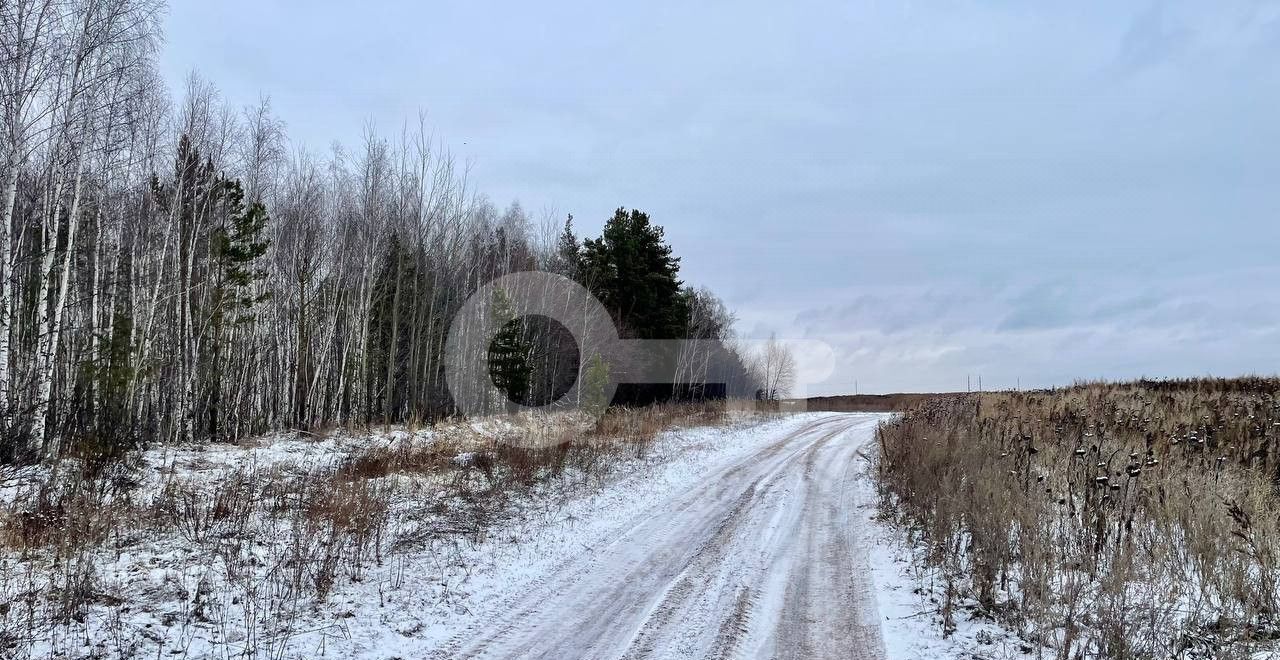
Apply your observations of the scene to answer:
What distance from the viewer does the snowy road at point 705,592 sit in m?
4.82

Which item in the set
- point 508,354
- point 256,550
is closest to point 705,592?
point 256,550

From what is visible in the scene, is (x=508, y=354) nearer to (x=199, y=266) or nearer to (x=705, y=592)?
(x=199, y=266)

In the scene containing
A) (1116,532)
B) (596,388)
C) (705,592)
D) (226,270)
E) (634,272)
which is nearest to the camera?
(705,592)

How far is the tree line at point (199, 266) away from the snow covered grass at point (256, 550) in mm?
2761

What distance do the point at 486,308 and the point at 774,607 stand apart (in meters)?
26.3

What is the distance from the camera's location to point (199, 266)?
19.6m

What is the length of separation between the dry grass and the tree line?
1205cm

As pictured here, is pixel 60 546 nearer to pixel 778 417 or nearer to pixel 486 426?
pixel 486 426

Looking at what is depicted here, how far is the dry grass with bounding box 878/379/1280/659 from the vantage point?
4.38m

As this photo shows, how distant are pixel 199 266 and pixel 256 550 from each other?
16951 millimetres

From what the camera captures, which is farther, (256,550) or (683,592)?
(256,550)

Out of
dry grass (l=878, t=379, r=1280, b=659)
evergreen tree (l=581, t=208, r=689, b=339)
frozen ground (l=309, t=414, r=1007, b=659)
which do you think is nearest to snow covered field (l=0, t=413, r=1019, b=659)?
frozen ground (l=309, t=414, r=1007, b=659)

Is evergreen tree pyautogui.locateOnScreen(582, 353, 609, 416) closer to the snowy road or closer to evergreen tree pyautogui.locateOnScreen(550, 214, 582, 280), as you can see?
evergreen tree pyautogui.locateOnScreen(550, 214, 582, 280)

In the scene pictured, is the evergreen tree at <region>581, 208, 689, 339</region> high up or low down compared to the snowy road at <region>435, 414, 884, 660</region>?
up
